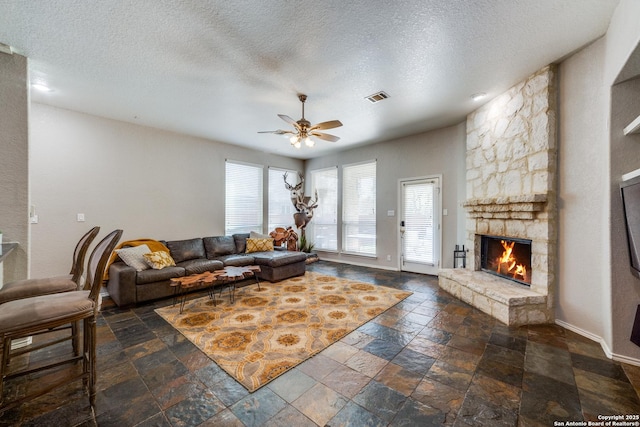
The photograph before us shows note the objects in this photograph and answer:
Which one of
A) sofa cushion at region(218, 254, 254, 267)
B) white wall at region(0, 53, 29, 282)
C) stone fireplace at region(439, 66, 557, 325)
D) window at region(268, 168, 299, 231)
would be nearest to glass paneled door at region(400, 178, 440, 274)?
stone fireplace at region(439, 66, 557, 325)

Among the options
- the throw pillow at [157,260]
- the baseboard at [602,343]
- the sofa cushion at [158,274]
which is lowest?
the baseboard at [602,343]

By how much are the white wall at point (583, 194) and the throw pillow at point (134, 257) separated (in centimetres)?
542

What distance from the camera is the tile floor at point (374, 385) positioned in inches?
62.1

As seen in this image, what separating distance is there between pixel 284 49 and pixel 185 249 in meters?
3.82

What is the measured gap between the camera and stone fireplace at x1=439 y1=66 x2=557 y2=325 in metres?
2.85

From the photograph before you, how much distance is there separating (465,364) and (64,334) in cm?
402

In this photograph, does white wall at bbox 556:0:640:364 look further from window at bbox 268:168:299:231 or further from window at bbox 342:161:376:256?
window at bbox 268:168:299:231

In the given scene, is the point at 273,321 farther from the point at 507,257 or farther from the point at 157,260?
the point at 507,257

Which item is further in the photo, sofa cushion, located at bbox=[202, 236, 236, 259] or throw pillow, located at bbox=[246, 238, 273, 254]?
throw pillow, located at bbox=[246, 238, 273, 254]

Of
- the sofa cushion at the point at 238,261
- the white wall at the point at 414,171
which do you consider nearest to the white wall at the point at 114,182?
the sofa cushion at the point at 238,261

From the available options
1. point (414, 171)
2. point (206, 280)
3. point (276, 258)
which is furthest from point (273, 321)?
point (414, 171)

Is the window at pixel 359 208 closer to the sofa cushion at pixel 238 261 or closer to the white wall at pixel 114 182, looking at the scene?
the sofa cushion at pixel 238 261

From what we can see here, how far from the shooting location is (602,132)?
8.04ft

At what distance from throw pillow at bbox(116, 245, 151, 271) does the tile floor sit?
116 centimetres
